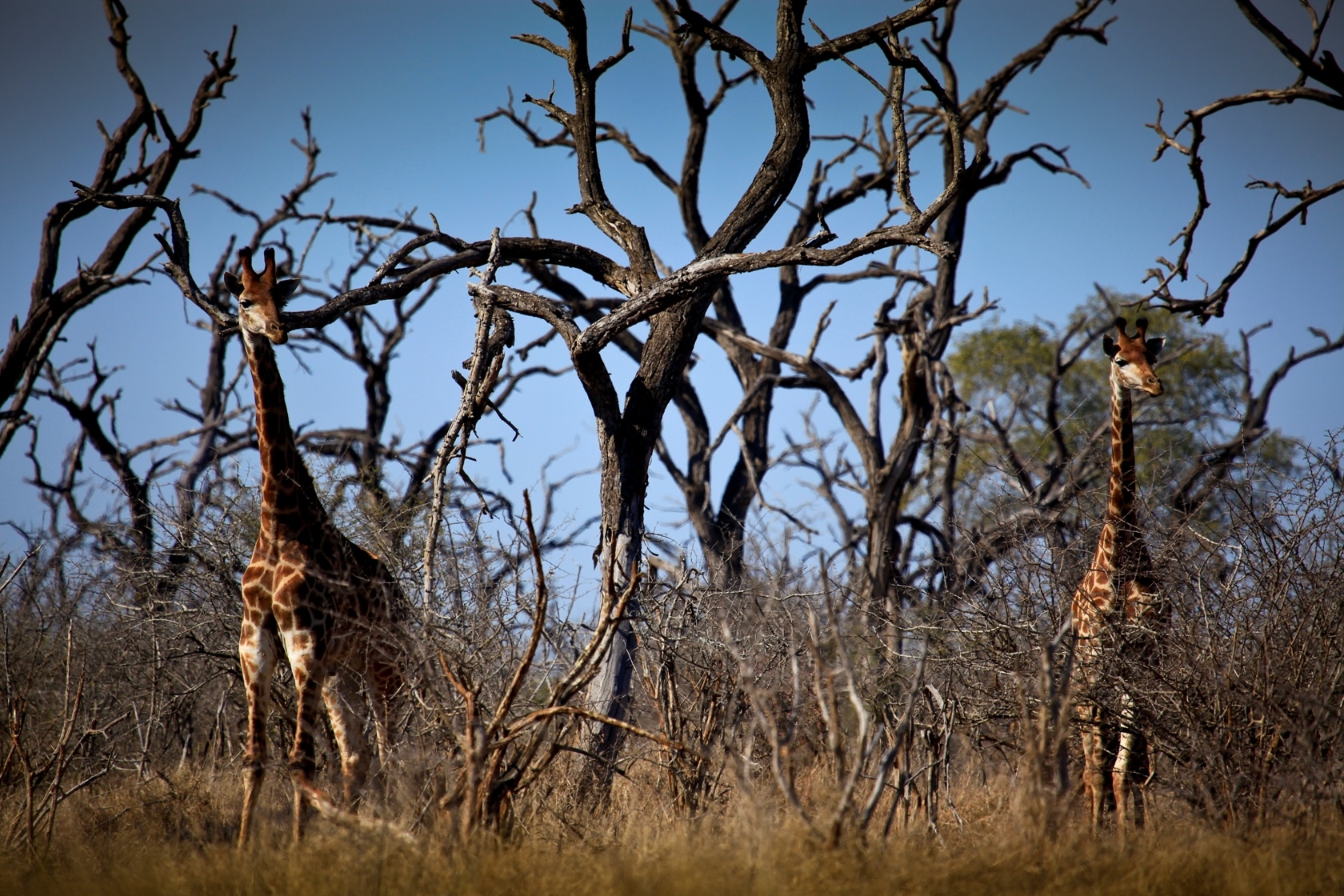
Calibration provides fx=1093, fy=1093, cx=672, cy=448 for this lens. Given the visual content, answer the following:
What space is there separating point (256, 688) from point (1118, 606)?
4552mm

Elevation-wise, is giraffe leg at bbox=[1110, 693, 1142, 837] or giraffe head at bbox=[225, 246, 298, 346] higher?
giraffe head at bbox=[225, 246, 298, 346]

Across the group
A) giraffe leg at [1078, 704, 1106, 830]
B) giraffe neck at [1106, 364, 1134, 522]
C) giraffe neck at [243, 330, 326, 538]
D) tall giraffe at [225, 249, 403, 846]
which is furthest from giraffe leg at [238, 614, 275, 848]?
giraffe neck at [1106, 364, 1134, 522]

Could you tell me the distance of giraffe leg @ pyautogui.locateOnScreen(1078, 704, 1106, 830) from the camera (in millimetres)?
6113

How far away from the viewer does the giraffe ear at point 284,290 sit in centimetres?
589

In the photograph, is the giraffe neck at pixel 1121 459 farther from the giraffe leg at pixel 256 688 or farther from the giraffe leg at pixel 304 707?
the giraffe leg at pixel 256 688

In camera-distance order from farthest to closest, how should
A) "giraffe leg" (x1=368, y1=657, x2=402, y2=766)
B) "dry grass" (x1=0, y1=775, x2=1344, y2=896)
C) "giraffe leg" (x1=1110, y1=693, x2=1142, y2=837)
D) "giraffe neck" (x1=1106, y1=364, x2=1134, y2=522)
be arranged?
"giraffe neck" (x1=1106, y1=364, x2=1134, y2=522)
"giraffe leg" (x1=1110, y1=693, x2=1142, y2=837)
"giraffe leg" (x1=368, y1=657, x2=402, y2=766)
"dry grass" (x1=0, y1=775, x2=1344, y2=896)

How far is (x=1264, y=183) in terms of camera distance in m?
8.77

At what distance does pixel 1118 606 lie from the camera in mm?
5988

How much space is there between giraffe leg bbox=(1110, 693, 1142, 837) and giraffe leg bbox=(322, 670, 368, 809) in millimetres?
3980

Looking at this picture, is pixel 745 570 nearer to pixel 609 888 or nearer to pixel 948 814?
pixel 948 814

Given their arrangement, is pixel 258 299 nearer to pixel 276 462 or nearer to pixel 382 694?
pixel 276 462

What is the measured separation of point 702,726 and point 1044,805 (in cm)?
226

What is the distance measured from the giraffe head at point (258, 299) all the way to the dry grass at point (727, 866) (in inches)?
94.7

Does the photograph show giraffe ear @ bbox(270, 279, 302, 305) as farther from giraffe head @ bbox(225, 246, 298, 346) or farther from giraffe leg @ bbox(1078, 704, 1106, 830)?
giraffe leg @ bbox(1078, 704, 1106, 830)
